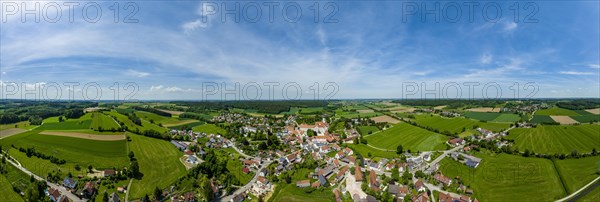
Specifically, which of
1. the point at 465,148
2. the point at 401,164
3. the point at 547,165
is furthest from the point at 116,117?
the point at 547,165

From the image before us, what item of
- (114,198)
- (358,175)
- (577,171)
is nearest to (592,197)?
(577,171)

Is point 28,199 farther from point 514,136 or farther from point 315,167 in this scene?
point 514,136

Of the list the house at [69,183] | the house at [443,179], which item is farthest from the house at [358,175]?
the house at [69,183]

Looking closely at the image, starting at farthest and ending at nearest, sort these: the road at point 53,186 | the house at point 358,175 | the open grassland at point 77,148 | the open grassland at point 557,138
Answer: the open grassland at point 557,138
the open grassland at point 77,148
the house at point 358,175
the road at point 53,186

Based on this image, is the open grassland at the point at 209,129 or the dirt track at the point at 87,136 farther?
the open grassland at the point at 209,129

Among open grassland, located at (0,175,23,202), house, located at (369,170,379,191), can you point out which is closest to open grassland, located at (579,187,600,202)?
house, located at (369,170,379,191)

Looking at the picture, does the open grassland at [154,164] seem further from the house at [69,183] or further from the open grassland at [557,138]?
the open grassland at [557,138]

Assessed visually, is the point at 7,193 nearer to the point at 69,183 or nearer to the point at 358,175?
the point at 69,183
